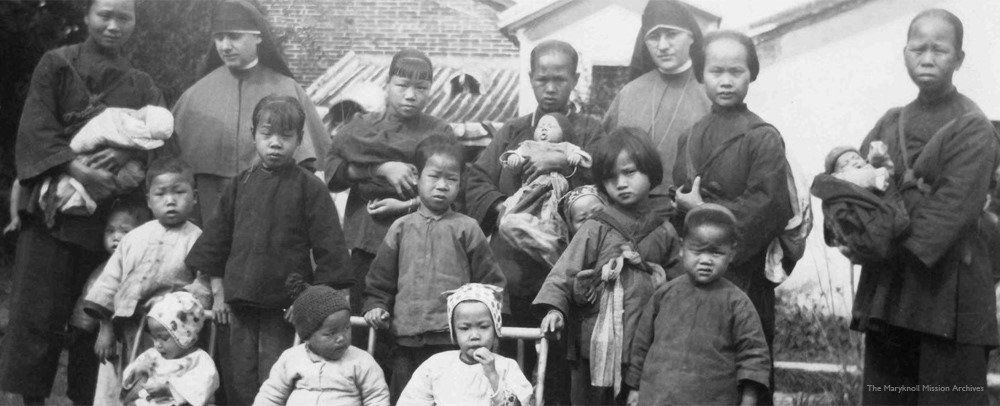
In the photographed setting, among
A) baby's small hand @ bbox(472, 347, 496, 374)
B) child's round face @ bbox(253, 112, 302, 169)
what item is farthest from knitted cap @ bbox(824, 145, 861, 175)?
child's round face @ bbox(253, 112, 302, 169)

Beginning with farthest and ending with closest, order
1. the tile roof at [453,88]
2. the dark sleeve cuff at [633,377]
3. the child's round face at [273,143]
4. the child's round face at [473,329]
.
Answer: the tile roof at [453,88] → the child's round face at [273,143] → the child's round face at [473,329] → the dark sleeve cuff at [633,377]

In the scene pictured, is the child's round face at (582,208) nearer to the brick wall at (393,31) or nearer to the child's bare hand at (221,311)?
the child's bare hand at (221,311)

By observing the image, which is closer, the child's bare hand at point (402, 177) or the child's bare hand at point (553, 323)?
the child's bare hand at point (553, 323)

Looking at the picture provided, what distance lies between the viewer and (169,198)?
590cm

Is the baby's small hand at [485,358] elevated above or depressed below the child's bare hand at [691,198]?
below

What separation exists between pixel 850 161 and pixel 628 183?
88 centimetres

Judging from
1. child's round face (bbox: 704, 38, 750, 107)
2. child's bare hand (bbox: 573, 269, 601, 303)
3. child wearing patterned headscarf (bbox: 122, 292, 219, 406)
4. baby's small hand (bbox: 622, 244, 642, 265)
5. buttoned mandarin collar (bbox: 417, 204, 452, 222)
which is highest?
child's round face (bbox: 704, 38, 750, 107)

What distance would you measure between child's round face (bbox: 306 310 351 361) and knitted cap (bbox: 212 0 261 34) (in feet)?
6.52

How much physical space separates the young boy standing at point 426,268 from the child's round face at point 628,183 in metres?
0.62

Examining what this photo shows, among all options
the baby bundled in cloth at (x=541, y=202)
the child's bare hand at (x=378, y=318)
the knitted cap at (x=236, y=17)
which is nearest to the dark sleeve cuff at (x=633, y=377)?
the baby bundled in cloth at (x=541, y=202)

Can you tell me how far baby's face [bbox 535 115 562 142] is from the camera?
5.84 m

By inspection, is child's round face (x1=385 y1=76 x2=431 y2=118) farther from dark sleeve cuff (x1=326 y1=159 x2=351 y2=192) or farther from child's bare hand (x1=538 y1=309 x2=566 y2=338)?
child's bare hand (x1=538 y1=309 x2=566 y2=338)

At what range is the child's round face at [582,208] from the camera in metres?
5.48

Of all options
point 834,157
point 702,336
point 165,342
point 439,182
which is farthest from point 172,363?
point 834,157
